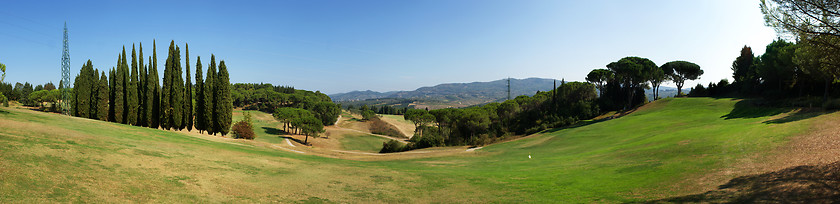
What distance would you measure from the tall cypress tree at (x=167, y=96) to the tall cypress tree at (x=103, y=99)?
16.4 m

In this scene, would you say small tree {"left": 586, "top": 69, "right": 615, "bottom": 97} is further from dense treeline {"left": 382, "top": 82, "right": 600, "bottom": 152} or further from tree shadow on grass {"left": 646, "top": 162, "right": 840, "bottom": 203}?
tree shadow on grass {"left": 646, "top": 162, "right": 840, "bottom": 203}

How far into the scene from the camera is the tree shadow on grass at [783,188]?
9.12 metres

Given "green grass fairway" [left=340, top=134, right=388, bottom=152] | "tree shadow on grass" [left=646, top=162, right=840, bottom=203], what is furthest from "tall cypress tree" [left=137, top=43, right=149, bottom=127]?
"tree shadow on grass" [left=646, top=162, right=840, bottom=203]

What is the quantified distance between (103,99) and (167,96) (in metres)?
18.7

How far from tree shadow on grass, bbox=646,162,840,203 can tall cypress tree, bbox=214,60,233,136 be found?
51938mm

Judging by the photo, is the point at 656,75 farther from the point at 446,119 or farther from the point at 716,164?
the point at 716,164

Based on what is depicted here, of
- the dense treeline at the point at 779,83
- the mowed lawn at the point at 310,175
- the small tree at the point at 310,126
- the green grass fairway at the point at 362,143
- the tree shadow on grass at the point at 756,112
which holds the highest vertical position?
the dense treeline at the point at 779,83

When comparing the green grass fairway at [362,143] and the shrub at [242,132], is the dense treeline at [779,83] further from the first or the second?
the shrub at [242,132]

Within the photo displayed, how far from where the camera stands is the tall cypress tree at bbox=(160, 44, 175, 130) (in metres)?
45.5

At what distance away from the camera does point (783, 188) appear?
32.4 feet

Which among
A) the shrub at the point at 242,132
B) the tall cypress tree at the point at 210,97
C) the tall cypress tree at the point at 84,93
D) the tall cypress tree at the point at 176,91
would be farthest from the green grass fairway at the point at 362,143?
the tall cypress tree at the point at 84,93

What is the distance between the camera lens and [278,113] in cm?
8588

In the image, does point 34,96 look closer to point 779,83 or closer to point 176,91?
point 176,91

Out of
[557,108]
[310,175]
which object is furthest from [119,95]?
[557,108]
